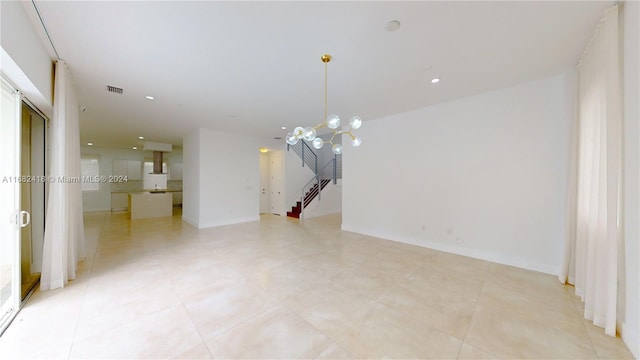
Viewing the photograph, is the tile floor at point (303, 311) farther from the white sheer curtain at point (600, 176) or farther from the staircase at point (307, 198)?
the staircase at point (307, 198)

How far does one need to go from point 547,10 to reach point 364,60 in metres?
1.76

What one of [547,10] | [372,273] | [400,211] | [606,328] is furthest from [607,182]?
[400,211]

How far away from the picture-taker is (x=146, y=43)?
2.54 metres

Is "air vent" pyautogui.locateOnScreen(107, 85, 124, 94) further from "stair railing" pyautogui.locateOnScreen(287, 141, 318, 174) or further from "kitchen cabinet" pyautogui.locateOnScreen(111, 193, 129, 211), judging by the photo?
"kitchen cabinet" pyautogui.locateOnScreen(111, 193, 129, 211)

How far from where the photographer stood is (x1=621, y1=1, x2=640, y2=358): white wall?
1.83m

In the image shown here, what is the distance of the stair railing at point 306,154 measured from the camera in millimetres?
9570

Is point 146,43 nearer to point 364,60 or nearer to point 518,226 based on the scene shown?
point 364,60

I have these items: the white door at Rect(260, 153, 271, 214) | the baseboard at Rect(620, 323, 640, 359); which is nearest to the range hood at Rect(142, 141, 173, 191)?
the white door at Rect(260, 153, 271, 214)

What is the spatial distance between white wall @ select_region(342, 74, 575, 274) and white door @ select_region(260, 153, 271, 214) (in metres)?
5.15

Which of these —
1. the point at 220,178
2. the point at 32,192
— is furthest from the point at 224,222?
the point at 32,192

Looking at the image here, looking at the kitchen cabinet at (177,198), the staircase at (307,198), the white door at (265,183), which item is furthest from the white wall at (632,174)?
the kitchen cabinet at (177,198)

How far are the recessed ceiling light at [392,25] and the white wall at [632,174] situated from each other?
6.30ft

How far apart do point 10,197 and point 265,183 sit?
7.30 meters

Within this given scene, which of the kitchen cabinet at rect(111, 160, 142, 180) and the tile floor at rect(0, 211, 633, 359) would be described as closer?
the tile floor at rect(0, 211, 633, 359)
